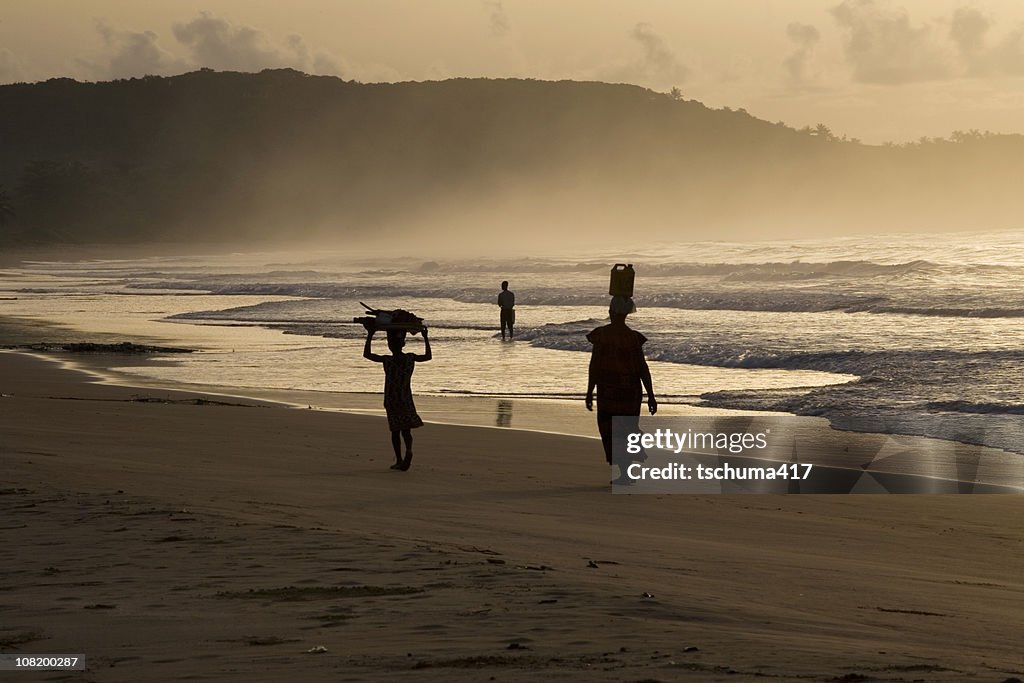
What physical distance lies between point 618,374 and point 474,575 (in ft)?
13.9

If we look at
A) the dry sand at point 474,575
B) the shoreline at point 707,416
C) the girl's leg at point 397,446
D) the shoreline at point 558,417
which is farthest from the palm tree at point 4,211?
the girl's leg at point 397,446

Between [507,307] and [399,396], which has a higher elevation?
[507,307]

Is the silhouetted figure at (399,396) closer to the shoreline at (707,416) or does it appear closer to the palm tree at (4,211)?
the shoreline at (707,416)

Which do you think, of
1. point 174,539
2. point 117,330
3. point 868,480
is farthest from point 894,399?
point 117,330

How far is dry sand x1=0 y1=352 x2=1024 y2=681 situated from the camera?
15.9 feet

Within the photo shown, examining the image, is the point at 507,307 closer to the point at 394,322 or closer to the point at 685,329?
the point at 685,329

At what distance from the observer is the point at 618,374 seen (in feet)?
33.4

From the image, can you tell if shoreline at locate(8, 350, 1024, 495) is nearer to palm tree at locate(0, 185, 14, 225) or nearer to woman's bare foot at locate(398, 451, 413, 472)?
woman's bare foot at locate(398, 451, 413, 472)

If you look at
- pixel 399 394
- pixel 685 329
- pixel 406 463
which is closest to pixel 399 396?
pixel 399 394

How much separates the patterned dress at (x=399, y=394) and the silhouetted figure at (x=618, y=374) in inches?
58.0

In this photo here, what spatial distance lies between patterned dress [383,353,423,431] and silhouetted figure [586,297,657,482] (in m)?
1.47

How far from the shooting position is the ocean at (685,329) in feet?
54.2

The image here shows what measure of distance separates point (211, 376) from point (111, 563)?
1359 centimetres

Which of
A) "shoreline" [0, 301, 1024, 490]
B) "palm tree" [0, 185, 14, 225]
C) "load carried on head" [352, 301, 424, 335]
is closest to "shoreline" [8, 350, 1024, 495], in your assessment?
"shoreline" [0, 301, 1024, 490]
